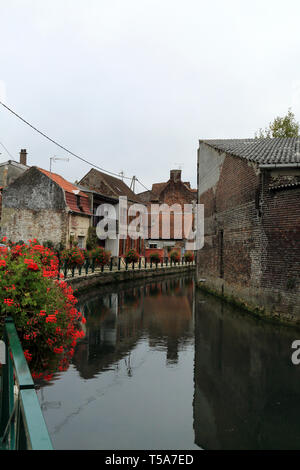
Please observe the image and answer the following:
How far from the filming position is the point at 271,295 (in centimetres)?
1130

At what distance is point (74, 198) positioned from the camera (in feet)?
93.2

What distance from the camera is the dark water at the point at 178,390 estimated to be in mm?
4305

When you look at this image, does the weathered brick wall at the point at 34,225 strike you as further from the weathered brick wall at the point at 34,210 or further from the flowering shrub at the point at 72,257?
the flowering shrub at the point at 72,257

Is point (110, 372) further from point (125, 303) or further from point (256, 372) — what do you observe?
point (125, 303)

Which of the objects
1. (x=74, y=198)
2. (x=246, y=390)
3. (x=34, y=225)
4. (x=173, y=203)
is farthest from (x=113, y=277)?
(x=173, y=203)

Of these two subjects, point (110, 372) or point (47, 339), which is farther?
point (110, 372)

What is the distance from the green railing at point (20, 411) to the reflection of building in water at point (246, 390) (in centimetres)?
217


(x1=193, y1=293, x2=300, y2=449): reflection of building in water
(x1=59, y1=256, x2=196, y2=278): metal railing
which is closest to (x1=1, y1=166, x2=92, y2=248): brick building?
(x1=59, y1=256, x2=196, y2=278): metal railing

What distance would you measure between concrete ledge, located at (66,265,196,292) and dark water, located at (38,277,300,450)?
8111mm

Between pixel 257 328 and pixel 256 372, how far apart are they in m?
3.76

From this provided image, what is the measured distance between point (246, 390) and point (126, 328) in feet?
17.1

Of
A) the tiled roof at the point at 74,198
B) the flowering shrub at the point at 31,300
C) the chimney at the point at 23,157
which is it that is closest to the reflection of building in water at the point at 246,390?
the flowering shrub at the point at 31,300

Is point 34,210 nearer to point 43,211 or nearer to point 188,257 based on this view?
point 43,211
